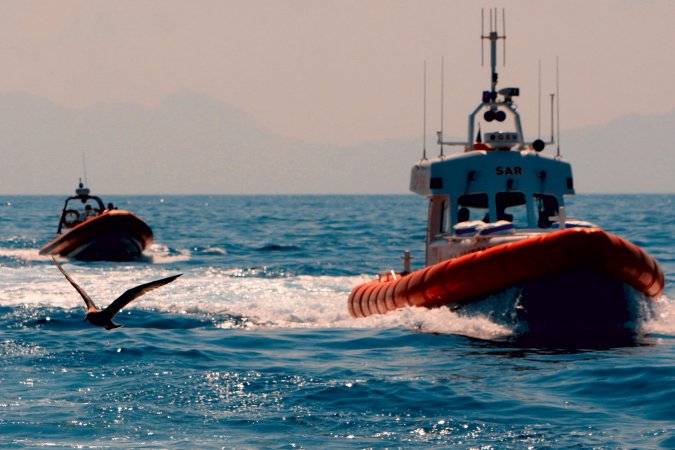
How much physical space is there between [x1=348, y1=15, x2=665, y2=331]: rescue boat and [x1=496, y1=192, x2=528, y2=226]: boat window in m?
0.01

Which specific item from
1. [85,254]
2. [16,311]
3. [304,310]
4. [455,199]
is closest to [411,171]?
[455,199]

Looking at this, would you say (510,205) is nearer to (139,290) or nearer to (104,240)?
(139,290)

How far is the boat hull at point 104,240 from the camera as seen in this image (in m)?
29.4

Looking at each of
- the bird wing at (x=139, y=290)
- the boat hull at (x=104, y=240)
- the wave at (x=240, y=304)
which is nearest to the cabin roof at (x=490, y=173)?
the wave at (x=240, y=304)

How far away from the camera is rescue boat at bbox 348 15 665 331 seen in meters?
12.4

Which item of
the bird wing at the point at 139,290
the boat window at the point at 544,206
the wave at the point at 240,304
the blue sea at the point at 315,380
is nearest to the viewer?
the bird wing at the point at 139,290

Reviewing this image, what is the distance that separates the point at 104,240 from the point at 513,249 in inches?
753

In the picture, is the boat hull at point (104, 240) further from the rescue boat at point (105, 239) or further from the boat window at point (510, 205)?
the boat window at point (510, 205)

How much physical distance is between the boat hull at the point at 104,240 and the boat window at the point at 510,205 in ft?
54.5

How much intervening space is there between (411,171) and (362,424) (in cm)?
787

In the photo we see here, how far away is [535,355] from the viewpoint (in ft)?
Answer: 39.2

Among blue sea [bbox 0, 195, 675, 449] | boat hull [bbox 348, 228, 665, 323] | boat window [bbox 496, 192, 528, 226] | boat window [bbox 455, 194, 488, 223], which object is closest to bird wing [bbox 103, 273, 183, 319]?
blue sea [bbox 0, 195, 675, 449]

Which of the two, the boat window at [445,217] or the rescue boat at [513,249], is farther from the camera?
the boat window at [445,217]

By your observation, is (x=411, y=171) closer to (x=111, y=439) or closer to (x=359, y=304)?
(x=359, y=304)
